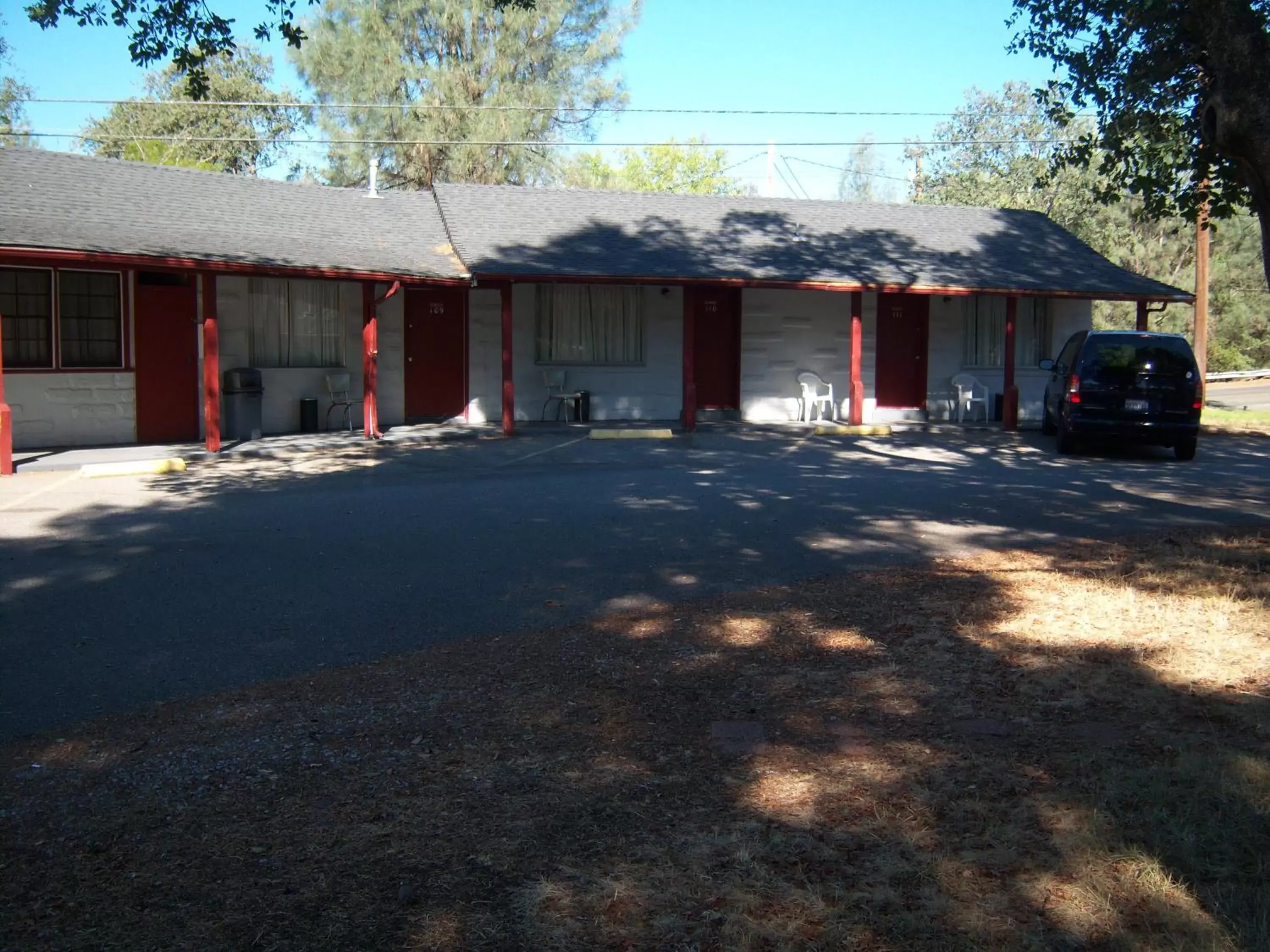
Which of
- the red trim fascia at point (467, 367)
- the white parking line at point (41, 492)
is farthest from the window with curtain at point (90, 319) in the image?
the red trim fascia at point (467, 367)

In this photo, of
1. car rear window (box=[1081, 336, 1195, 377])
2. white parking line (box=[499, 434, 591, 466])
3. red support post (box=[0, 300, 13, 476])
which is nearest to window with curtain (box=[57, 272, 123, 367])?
red support post (box=[0, 300, 13, 476])

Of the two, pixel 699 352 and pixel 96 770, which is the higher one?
pixel 699 352

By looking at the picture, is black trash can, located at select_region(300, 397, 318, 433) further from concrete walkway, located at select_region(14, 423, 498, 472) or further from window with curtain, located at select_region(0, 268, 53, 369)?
window with curtain, located at select_region(0, 268, 53, 369)

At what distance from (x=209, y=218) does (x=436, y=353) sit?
4544 millimetres

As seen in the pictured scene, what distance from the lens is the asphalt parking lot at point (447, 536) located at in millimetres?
7375

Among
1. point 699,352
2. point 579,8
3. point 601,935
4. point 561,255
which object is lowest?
point 601,935

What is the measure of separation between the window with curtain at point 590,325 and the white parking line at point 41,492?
953 cm

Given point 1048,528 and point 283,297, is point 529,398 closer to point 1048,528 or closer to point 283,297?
point 283,297

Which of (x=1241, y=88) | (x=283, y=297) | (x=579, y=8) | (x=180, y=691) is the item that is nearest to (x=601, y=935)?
(x=180, y=691)

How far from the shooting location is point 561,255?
2092 centimetres

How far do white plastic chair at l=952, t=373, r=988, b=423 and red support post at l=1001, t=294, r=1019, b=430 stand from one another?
1609mm

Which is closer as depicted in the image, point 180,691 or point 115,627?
point 180,691

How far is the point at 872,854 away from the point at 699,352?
64.4 ft

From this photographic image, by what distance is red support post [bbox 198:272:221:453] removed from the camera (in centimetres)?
1692
